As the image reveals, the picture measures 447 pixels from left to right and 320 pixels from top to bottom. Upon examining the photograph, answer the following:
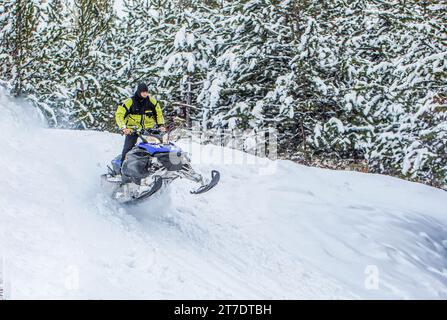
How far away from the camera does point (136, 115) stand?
31.7ft

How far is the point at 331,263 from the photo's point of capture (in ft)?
29.7

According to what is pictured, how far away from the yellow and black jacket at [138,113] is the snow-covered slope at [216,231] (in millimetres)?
1603

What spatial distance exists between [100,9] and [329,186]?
15.8 m

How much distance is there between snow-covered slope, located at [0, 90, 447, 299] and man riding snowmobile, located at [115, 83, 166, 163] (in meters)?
1.37

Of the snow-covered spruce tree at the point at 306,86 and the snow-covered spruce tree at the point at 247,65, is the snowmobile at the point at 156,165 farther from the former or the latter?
the snow-covered spruce tree at the point at 306,86

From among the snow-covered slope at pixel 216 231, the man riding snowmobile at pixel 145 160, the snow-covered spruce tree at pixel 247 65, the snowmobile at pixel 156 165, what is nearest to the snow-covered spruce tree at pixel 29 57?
the snow-covered slope at pixel 216 231

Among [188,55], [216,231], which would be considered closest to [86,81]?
[188,55]

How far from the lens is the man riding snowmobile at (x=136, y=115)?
9.48m

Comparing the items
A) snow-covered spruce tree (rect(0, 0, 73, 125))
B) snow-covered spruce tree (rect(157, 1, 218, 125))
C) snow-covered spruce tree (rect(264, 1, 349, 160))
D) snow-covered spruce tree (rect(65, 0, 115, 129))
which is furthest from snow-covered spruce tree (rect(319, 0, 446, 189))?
snow-covered spruce tree (rect(0, 0, 73, 125))

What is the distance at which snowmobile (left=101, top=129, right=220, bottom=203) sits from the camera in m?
8.70

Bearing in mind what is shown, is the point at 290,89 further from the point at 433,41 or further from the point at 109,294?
the point at 109,294

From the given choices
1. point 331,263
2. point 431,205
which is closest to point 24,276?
point 331,263

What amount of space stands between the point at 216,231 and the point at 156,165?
1.93 m

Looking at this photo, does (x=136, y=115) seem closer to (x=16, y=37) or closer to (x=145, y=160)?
(x=145, y=160)
